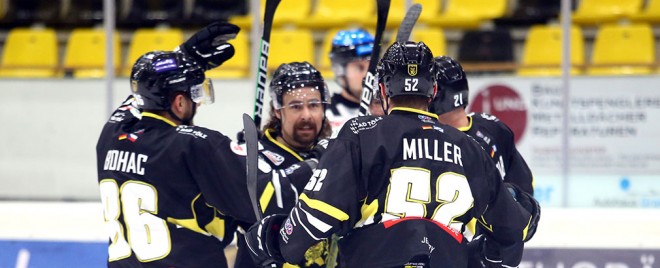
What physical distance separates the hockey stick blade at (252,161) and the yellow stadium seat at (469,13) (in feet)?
12.3

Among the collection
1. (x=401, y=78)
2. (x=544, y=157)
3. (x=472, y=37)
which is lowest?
(x=544, y=157)

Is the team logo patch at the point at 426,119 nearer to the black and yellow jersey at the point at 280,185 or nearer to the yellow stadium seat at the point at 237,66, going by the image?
the black and yellow jersey at the point at 280,185

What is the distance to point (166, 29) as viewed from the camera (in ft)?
22.8

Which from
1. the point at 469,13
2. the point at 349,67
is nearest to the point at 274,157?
the point at 349,67

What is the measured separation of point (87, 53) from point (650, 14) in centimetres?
347

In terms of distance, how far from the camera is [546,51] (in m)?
6.05

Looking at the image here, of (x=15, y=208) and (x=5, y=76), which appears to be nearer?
(x=15, y=208)

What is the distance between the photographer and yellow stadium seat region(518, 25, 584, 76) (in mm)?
5930

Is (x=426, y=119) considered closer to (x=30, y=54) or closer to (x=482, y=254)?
(x=482, y=254)

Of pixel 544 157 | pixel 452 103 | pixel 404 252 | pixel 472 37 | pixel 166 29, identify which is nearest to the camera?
pixel 404 252

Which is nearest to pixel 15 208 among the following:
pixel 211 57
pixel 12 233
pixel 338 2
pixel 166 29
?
pixel 12 233

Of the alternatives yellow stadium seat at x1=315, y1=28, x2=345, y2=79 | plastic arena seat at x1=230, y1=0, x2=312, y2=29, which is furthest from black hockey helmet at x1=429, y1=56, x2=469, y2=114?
plastic arena seat at x1=230, y1=0, x2=312, y2=29

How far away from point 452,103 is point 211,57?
0.80 metres

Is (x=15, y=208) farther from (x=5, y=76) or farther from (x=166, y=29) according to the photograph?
(x=166, y=29)
